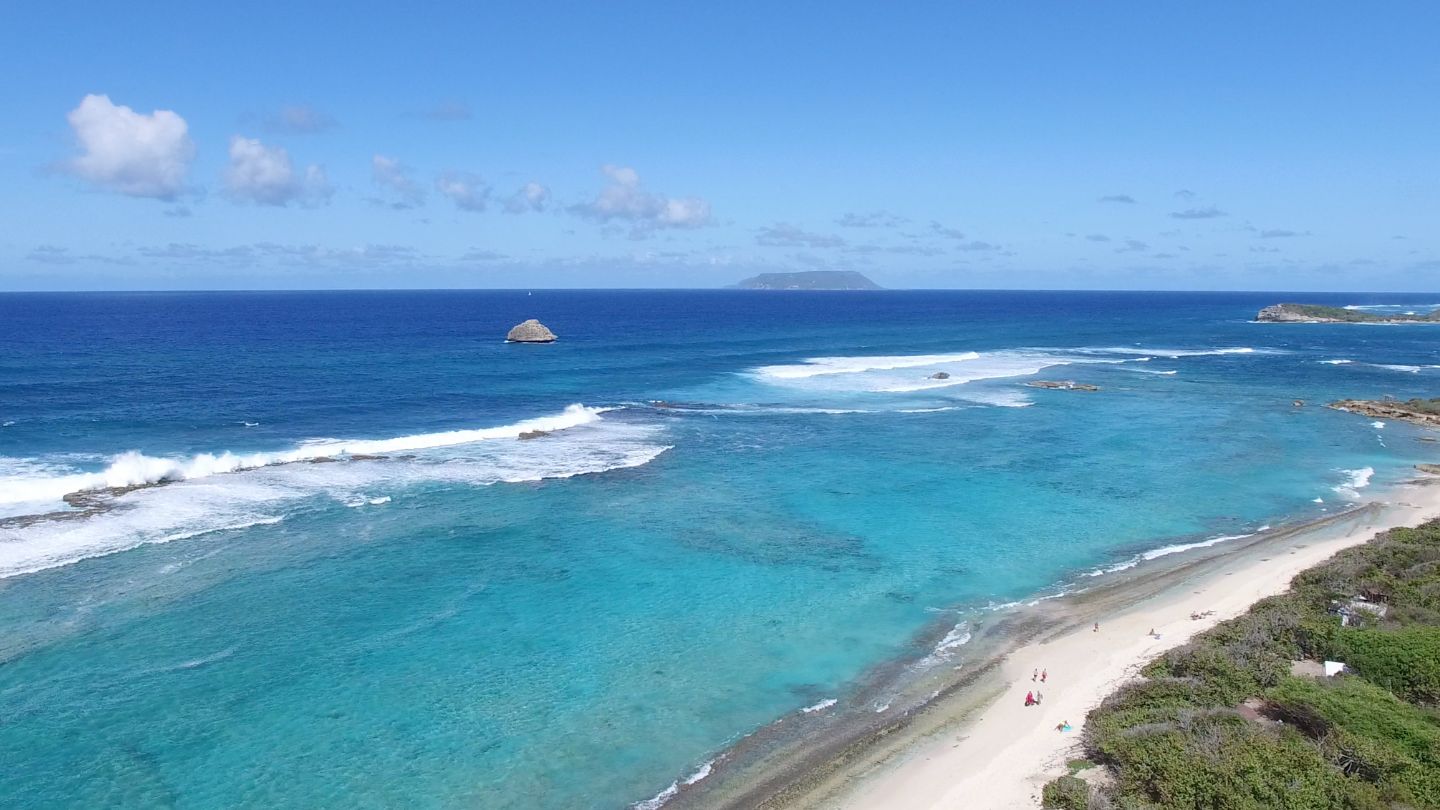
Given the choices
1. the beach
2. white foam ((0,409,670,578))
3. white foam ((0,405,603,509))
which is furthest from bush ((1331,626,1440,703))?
white foam ((0,405,603,509))

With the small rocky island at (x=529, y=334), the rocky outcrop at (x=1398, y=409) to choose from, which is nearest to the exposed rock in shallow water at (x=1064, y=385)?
the rocky outcrop at (x=1398, y=409)

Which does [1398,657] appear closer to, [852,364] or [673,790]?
[673,790]

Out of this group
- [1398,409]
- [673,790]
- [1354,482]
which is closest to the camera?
[673,790]

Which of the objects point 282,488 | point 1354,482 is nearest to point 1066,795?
point 282,488

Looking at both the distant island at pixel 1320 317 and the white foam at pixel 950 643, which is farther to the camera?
the distant island at pixel 1320 317

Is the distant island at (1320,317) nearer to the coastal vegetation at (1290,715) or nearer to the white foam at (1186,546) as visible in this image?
the white foam at (1186,546)

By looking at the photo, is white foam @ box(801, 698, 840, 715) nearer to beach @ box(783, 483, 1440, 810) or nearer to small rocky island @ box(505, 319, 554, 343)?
beach @ box(783, 483, 1440, 810)
